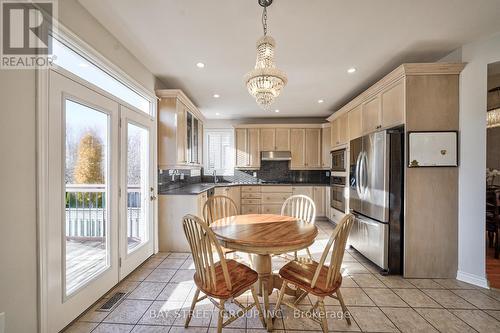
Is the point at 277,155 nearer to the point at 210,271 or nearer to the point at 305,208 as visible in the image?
the point at 305,208

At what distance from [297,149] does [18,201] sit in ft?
15.9

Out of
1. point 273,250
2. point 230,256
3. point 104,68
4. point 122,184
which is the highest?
point 104,68

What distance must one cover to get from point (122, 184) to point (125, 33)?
1522 millimetres

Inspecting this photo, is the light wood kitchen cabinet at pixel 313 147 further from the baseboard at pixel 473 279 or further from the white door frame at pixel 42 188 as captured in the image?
the white door frame at pixel 42 188

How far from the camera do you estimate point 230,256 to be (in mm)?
3025

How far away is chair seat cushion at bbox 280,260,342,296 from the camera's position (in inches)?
59.4

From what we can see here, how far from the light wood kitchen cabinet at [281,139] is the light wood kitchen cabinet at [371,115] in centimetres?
222

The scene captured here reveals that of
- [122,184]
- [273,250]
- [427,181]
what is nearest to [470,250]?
[427,181]

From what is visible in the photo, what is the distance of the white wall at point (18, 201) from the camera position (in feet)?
3.99

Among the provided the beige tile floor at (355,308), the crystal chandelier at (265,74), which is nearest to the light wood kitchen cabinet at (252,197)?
the beige tile floor at (355,308)

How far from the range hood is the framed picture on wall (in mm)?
3038

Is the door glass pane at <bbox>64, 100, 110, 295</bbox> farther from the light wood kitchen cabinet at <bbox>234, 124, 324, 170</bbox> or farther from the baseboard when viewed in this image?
the baseboard

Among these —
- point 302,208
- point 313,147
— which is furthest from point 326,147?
point 302,208

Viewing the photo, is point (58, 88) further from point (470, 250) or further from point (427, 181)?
point (470, 250)
